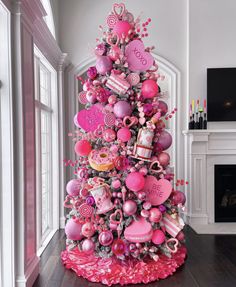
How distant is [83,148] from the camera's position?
2453 mm

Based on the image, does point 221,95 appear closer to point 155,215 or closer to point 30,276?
point 155,215

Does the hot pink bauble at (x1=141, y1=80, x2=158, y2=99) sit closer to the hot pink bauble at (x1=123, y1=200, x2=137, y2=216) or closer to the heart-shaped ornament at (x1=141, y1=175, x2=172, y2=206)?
the heart-shaped ornament at (x1=141, y1=175, x2=172, y2=206)

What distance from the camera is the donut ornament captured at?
93.7 inches

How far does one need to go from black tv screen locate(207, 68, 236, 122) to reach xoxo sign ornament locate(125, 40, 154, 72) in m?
1.65

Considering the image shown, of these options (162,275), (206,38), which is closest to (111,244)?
(162,275)

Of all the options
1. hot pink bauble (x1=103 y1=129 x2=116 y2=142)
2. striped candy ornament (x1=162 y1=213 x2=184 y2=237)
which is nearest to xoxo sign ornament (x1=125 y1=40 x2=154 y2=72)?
hot pink bauble (x1=103 y1=129 x2=116 y2=142)

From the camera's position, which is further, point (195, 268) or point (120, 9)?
point (120, 9)

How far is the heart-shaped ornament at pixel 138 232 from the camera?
2.30 meters

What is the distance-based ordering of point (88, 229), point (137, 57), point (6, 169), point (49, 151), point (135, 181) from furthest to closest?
point (49, 151), point (137, 57), point (88, 229), point (135, 181), point (6, 169)

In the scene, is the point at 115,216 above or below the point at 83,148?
below

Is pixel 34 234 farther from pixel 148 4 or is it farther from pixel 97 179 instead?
pixel 148 4

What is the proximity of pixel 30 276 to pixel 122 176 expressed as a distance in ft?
3.75

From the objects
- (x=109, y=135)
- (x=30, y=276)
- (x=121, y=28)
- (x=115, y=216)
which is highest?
(x=121, y=28)

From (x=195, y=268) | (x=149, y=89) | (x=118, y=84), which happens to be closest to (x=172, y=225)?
(x=195, y=268)
